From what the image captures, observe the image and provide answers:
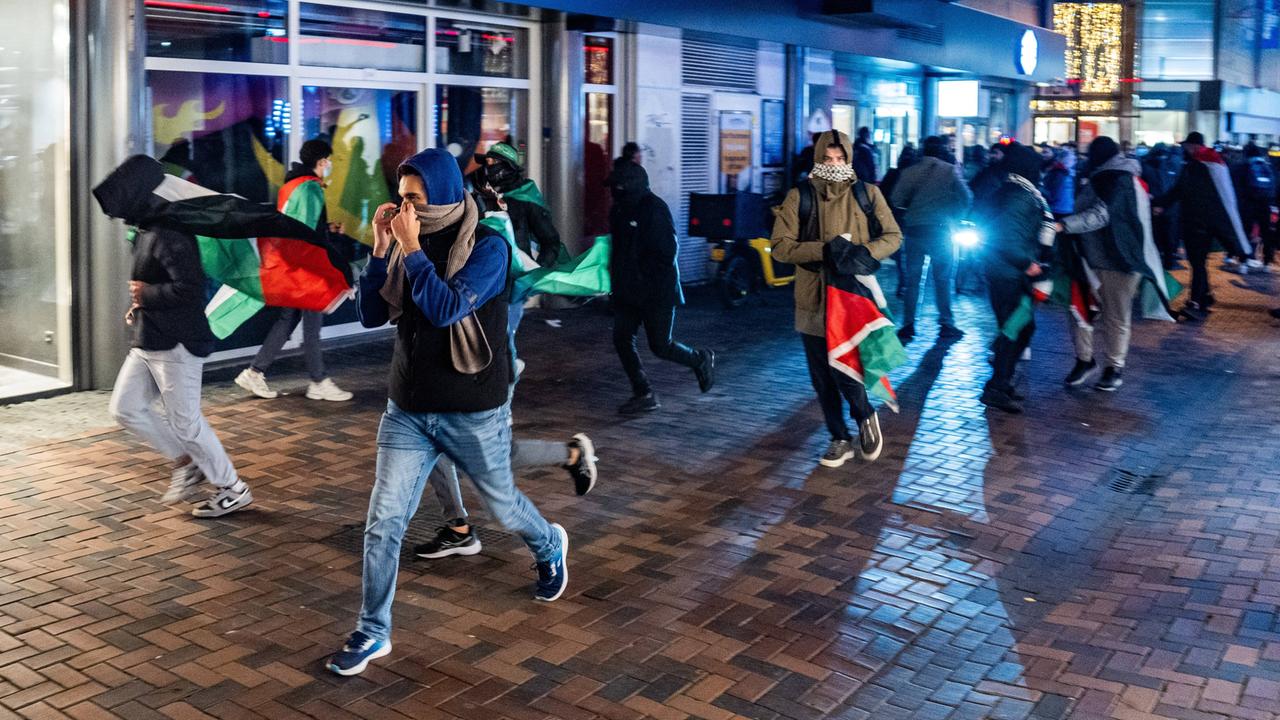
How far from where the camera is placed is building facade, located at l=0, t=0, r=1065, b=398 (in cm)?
963

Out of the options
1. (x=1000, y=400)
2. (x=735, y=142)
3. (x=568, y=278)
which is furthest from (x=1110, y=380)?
(x=735, y=142)

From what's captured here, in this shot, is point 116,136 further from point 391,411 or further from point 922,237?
point 922,237

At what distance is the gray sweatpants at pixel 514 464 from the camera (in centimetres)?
601

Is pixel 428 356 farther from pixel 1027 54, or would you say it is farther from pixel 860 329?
pixel 1027 54

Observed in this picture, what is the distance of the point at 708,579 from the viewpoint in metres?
6.01

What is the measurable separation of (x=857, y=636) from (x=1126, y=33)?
16903 mm

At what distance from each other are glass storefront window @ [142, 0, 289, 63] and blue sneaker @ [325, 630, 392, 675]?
642 centimetres

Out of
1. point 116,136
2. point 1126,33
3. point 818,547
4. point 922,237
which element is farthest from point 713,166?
point 818,547

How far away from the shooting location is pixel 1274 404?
10.1 metres

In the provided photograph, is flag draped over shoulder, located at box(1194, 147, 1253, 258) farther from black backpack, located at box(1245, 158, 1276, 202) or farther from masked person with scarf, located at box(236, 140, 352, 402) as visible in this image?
masked person with scarf, located at box(236, 140, 352, 402)

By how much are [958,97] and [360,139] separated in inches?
575

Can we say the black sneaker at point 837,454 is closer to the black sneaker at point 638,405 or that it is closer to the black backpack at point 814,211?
the black backpack at point 814,211

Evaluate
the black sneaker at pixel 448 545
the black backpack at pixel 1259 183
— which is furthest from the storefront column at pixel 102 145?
the black backpack at pixel 1259 183

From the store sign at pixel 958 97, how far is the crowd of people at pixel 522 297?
9350mm
